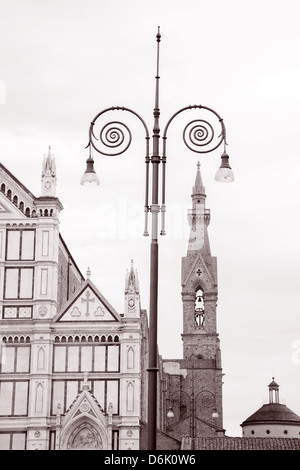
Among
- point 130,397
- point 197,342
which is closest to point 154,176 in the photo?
point 130,397

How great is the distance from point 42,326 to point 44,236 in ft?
14.2

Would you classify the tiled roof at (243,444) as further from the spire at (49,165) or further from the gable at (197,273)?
the gable at (197,273)

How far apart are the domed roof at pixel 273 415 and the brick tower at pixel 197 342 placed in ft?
31.7

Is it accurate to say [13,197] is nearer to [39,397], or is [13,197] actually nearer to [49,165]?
[49,165]

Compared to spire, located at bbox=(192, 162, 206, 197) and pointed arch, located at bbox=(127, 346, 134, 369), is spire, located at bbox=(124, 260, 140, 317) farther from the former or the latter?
spire, located at bbox=(192, 162, 206, 197)

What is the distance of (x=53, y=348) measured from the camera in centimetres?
4231

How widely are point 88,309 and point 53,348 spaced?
2.45 meters

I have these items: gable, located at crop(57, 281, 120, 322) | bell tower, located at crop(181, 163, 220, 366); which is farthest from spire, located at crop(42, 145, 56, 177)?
bell tower, located at crop(181, 163, 220, 366)

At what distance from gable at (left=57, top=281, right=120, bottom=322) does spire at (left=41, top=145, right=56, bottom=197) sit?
16.2ft

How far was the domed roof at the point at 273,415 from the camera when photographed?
80.2 meters

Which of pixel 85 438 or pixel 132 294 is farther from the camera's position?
pixel 132 294

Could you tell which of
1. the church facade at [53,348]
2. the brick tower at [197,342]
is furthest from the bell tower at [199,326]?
the church facade at [53,348]

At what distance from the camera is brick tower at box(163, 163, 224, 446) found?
68.8 metres
